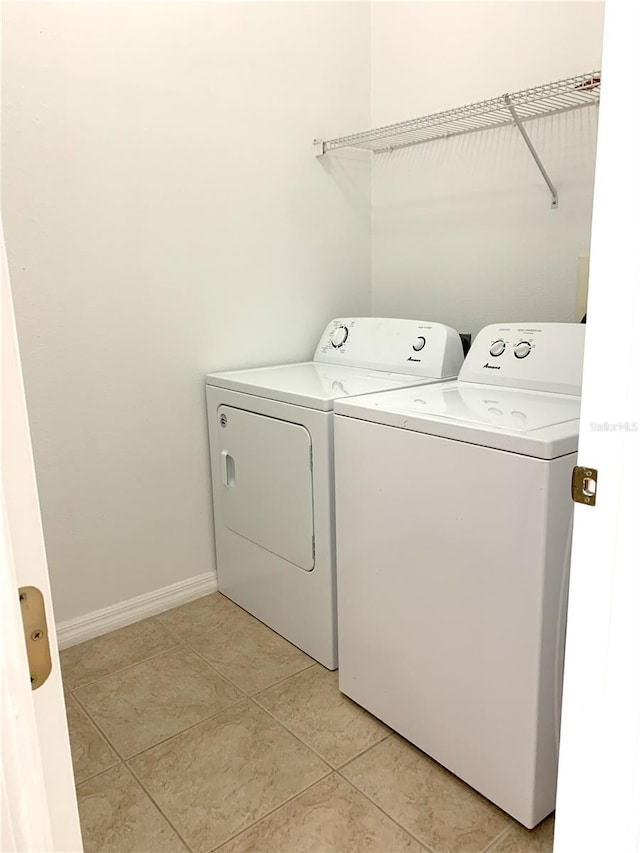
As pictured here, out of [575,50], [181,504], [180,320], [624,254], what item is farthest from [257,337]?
[624,254]

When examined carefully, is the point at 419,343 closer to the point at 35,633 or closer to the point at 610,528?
the point at 610,528

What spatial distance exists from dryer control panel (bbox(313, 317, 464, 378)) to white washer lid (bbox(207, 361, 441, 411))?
35 millimetres

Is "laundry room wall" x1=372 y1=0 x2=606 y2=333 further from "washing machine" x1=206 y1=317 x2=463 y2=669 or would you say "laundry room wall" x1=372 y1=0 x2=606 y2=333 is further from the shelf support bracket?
"washing machine" x1=206 y1=317 x2=463 y2=669

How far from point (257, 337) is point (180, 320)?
1.07 ft

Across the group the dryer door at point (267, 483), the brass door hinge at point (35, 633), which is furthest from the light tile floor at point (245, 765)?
the brass door hinge at point (35, 633)

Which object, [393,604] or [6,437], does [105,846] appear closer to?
[393,604]

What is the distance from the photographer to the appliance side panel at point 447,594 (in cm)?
134

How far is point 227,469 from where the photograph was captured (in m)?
2.34

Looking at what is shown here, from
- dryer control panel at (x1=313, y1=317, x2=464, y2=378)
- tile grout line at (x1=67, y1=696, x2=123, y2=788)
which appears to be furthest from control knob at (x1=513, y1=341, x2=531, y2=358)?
tile grout line at (x1=67, y1=696, x2=123, y2=788)

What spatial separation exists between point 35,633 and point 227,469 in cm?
181

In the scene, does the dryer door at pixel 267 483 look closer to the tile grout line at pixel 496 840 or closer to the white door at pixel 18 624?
the tile grout line at pixel 496 840

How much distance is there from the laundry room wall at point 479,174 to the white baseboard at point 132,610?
1374 millimetres

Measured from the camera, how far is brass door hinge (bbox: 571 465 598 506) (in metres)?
0.77

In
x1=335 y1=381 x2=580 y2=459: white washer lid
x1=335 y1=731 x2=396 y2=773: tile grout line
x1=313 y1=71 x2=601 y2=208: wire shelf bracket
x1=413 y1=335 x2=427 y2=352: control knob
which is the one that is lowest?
x1=335 y1=731 x2=396 y2=773: tile grout line
